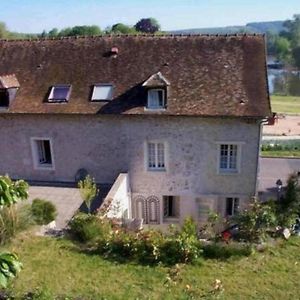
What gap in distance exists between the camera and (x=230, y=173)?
18203mm

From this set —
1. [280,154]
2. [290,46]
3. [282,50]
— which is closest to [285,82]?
[282,50]

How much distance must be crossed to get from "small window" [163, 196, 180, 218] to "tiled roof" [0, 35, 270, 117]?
4444 millimetres

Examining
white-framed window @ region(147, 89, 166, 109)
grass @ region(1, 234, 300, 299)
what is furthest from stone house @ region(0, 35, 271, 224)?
grass @ region(1, 234, 300, 299)

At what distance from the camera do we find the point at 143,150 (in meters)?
18.6

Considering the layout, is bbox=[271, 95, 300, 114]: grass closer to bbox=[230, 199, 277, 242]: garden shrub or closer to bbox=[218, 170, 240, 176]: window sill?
bbox=[218, 170, 240, 176]: window sill

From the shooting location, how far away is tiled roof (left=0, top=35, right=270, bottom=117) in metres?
17.6

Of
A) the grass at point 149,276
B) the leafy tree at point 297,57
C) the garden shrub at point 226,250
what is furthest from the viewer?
the leafy tree at point 297,57

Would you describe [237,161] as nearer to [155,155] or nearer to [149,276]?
[155,155]

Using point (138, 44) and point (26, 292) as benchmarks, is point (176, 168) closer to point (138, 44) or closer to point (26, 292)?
point (138, 44)

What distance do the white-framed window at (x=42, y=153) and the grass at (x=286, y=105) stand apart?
152ft

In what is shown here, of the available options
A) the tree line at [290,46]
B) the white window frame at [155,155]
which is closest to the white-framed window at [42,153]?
the white window frame at [155,155]

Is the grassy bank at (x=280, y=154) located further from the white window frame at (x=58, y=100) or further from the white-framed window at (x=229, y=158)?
the white window frame at (x=58, y=100)

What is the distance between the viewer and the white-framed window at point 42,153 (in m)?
19.6

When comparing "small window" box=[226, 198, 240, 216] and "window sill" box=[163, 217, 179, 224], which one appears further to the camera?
"window sill" box=[163, 217, 179, 224]
